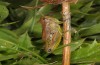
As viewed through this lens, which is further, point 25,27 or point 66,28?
point 25,27

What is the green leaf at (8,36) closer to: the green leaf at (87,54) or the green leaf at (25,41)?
the green leaf at (25,41)

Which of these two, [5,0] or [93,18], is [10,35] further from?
[93,18]

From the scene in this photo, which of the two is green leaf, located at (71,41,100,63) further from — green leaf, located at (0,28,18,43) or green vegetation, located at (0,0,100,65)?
green leaf, located at (0,28,18,43)

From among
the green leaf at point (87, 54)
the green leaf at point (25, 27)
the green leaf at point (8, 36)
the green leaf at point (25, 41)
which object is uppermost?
the green leaf at point (25, 27)

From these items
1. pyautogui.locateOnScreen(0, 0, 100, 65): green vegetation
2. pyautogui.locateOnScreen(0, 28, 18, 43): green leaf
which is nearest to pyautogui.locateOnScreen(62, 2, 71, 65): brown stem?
pyautogui.locateOnScreen(0, 0, 100, 65): green vegetation

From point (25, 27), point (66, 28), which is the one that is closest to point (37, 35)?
point (25, 27)

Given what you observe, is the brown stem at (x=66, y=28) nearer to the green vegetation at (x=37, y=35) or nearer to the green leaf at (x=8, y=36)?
the green vegetation at (x=37, y=35)

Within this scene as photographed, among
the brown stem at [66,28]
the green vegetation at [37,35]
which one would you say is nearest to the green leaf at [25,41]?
the green vegetation at [37,35]

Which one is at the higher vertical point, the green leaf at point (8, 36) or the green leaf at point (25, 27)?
the green leaf at point (25, 27)

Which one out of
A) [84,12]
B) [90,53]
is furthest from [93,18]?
[90,53]

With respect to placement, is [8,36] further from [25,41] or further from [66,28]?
[66,28]

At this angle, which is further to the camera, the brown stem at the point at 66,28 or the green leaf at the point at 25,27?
the green leaf at the point at 25,27
